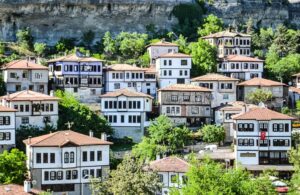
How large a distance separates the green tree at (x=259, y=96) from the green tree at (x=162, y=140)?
35.1 ft

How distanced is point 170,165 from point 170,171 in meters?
0.61

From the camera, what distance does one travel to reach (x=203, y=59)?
3305 inches

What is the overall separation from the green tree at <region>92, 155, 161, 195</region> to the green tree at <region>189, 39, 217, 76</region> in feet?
102

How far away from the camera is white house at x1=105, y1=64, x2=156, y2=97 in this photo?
79.1m

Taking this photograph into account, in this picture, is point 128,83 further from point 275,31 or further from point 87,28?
point 275,31

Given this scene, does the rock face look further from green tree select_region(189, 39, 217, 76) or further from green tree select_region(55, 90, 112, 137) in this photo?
green tree select_region(55, 90, 112, 137)

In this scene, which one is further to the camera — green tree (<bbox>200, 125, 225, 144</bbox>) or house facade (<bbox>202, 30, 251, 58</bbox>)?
house facade (<bbox>202, 30, 251, 58</bbox>)

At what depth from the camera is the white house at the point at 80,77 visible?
254 feet

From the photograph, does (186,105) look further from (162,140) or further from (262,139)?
(262,139)


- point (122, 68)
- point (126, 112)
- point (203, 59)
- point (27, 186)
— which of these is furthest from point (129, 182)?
point (203, 59)

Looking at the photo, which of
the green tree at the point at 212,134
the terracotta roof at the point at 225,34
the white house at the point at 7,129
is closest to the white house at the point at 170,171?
the green tree at the point at 212,134

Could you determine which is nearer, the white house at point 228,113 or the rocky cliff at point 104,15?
the white house at point 228,113

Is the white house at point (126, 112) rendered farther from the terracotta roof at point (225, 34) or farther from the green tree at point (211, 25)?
the green tree at point (211, 25)

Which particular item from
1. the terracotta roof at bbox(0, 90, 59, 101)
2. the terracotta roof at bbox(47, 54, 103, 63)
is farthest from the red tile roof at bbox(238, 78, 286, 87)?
the terracotta roof at bbox(0, 90, 59, 101)
